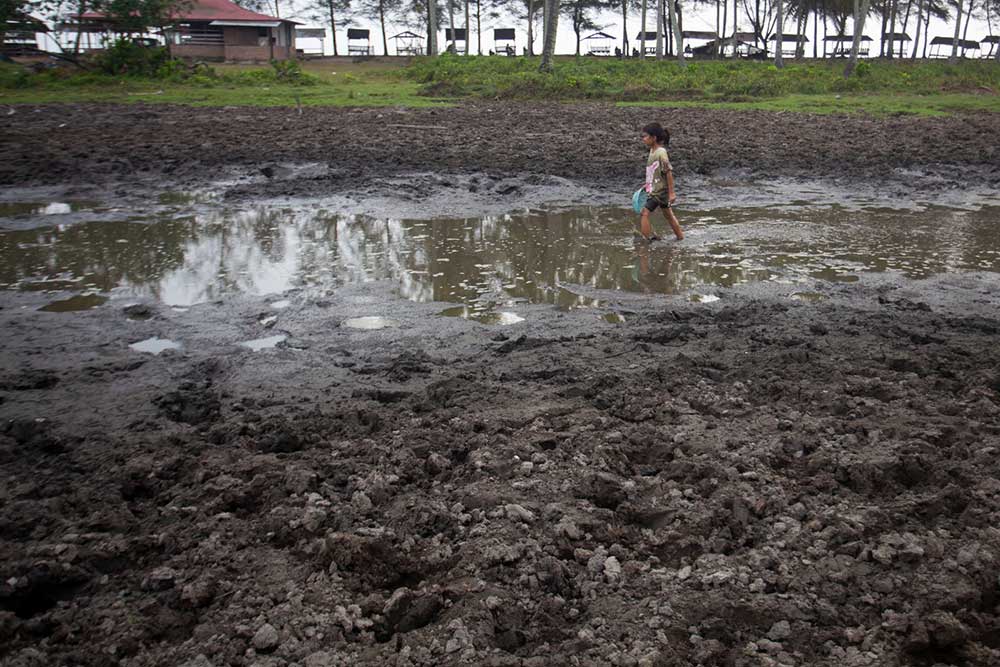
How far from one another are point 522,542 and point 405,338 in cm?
306

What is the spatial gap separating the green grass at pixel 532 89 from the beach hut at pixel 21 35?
2875 millimetres

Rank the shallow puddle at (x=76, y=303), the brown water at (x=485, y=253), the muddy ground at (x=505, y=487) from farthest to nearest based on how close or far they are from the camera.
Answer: the brown water at (x=485, y=253)
the shallow puddle at (x=76, y=303)
the muddy ground at (x=505, y=487)

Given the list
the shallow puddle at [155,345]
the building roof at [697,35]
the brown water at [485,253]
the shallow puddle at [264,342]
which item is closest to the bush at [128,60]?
the brown water at [485,253]

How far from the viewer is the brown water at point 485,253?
7754 mm

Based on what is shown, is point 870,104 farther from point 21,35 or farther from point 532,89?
point 21,35

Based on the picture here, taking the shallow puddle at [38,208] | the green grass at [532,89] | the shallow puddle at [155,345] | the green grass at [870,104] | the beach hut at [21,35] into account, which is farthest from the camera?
the beach hut at [21,35]

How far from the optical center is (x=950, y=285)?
25.6ft

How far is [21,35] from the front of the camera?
35.2m

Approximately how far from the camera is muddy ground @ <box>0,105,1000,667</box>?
2.96 m

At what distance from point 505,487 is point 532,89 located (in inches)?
1026

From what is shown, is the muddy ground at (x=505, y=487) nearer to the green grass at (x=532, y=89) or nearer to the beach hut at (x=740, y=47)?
the green grass at (x=532, y=89)

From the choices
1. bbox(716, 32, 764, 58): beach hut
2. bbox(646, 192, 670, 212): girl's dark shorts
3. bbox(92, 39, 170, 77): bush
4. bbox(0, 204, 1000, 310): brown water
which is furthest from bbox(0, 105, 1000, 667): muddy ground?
bbox(716, 32, 764, 58): beach hut

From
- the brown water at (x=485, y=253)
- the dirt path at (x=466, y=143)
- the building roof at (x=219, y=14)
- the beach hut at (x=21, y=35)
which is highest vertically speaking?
the building roof at (x=219, y=14)

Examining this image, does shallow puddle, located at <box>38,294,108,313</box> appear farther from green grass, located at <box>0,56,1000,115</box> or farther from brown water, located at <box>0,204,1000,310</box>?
green grass, located at <box>0,56,1000,115</box>
